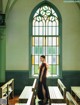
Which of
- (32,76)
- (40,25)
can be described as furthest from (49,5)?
(32,76)

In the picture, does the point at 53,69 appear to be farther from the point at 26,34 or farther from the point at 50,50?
the point at 26,34

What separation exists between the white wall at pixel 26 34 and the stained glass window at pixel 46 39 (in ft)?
1.30

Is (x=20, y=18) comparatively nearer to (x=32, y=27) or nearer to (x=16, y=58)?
(x=32, y=27)

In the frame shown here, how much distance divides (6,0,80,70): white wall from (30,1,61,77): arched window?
1.03 ft

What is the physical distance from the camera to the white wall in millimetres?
12719

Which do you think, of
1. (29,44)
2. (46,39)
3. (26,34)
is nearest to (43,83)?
(29,44)

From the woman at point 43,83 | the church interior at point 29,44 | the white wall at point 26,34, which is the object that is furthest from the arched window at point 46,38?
the woman at point 43,83

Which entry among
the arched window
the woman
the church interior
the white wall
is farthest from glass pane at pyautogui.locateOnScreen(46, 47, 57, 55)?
the woman

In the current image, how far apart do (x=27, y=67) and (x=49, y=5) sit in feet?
9.85

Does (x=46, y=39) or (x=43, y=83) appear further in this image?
(x=46, y=39)

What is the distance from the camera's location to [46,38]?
1306 centimetres

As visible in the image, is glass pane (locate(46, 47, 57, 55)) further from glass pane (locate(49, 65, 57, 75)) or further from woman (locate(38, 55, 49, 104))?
woman (locate(38, 55, 49, 104))

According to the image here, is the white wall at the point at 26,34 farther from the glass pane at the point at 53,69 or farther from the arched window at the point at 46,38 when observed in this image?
the glass pane at the point at 53,69

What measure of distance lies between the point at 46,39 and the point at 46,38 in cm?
5
